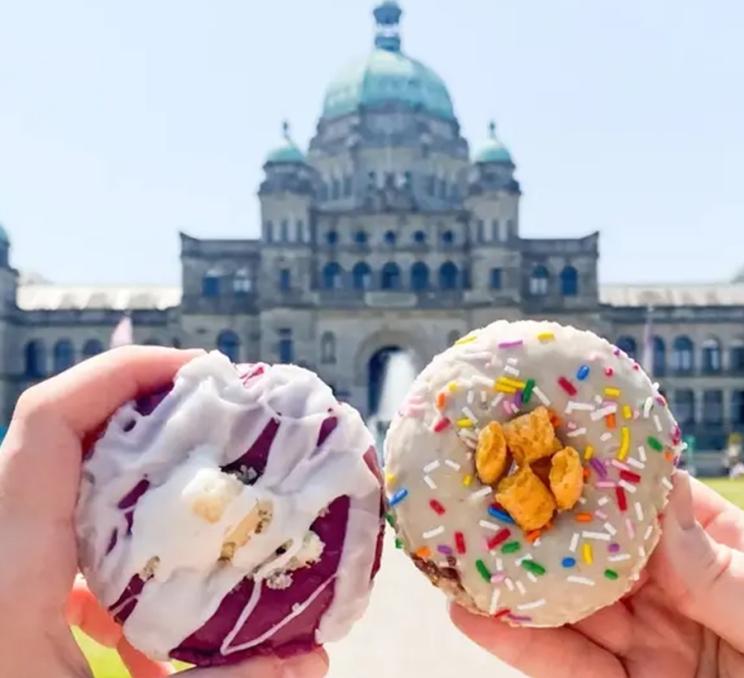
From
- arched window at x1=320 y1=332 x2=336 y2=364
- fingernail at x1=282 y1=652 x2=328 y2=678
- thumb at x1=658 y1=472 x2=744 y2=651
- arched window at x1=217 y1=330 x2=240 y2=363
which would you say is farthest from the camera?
arched window at x1=217 y1=330 x2=240 y2=363

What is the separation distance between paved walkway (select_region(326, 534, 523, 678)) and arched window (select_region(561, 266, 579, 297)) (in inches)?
1446

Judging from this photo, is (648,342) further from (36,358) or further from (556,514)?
(556,514)

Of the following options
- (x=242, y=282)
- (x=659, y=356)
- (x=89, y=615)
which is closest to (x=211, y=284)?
(x=242, y=282)

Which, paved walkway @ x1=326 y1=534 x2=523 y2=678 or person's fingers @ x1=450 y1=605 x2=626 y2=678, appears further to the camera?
paved walkway @ x1=326 y1=534 x2=523 y2=678

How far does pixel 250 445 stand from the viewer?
3.16 m

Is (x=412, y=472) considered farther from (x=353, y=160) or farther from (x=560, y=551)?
(x=353, y=160)

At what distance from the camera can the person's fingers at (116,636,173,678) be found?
354cm

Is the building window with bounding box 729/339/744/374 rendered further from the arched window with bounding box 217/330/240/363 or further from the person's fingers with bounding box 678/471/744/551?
the person's fingers with bounding box 678/471/744/551

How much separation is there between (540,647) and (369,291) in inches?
1509

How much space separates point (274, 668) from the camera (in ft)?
Result: 10.2

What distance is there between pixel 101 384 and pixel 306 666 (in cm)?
109

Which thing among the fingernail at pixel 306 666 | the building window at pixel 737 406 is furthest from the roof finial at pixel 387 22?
the fingernail at pixel 306 666

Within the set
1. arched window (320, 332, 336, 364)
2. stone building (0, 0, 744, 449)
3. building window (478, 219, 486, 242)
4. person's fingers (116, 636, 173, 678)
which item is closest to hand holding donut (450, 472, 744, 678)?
person's fingers (116, 636, 173, 678)

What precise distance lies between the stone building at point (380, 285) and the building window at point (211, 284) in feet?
0.29
